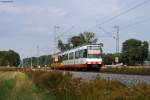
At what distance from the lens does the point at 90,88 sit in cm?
2080

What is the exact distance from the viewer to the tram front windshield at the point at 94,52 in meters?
73.6

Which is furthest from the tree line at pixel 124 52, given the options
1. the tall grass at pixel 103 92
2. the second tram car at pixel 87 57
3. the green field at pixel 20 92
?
the tall grass at pixel 103 92

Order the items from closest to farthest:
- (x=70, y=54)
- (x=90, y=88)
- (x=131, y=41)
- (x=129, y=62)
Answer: (x=90, y=88) → (x=70, y=54) → (x=129, y=62) → (x=131, y=41)

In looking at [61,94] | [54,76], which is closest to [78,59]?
[54,76]

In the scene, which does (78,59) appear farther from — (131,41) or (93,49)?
(131,41)

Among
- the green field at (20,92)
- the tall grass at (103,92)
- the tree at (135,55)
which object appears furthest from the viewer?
the tree at (135,55)

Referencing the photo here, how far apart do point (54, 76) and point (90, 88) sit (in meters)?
12.3

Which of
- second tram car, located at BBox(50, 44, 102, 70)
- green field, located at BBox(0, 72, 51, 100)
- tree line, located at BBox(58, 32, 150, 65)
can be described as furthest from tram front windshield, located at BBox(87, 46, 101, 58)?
tree line, located at BBox(58, 32, 150, 65)

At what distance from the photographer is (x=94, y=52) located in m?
74.1

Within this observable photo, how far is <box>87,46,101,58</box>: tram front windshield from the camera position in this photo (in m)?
73.6

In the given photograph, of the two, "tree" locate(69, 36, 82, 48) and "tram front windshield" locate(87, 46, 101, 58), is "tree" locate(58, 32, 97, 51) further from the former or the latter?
"tram front windshield" locate(87, 46, 101, 58)

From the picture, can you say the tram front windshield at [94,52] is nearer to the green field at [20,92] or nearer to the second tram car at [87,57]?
the second tram car at [87,57]

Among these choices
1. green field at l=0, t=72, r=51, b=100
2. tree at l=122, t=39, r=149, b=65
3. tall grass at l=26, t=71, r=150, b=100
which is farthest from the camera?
tree at l=122, t=39, r=149, b=65

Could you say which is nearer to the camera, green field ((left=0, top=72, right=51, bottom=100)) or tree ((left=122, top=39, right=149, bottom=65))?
green field ((left=0, top=72, right=51, bottom=100))
